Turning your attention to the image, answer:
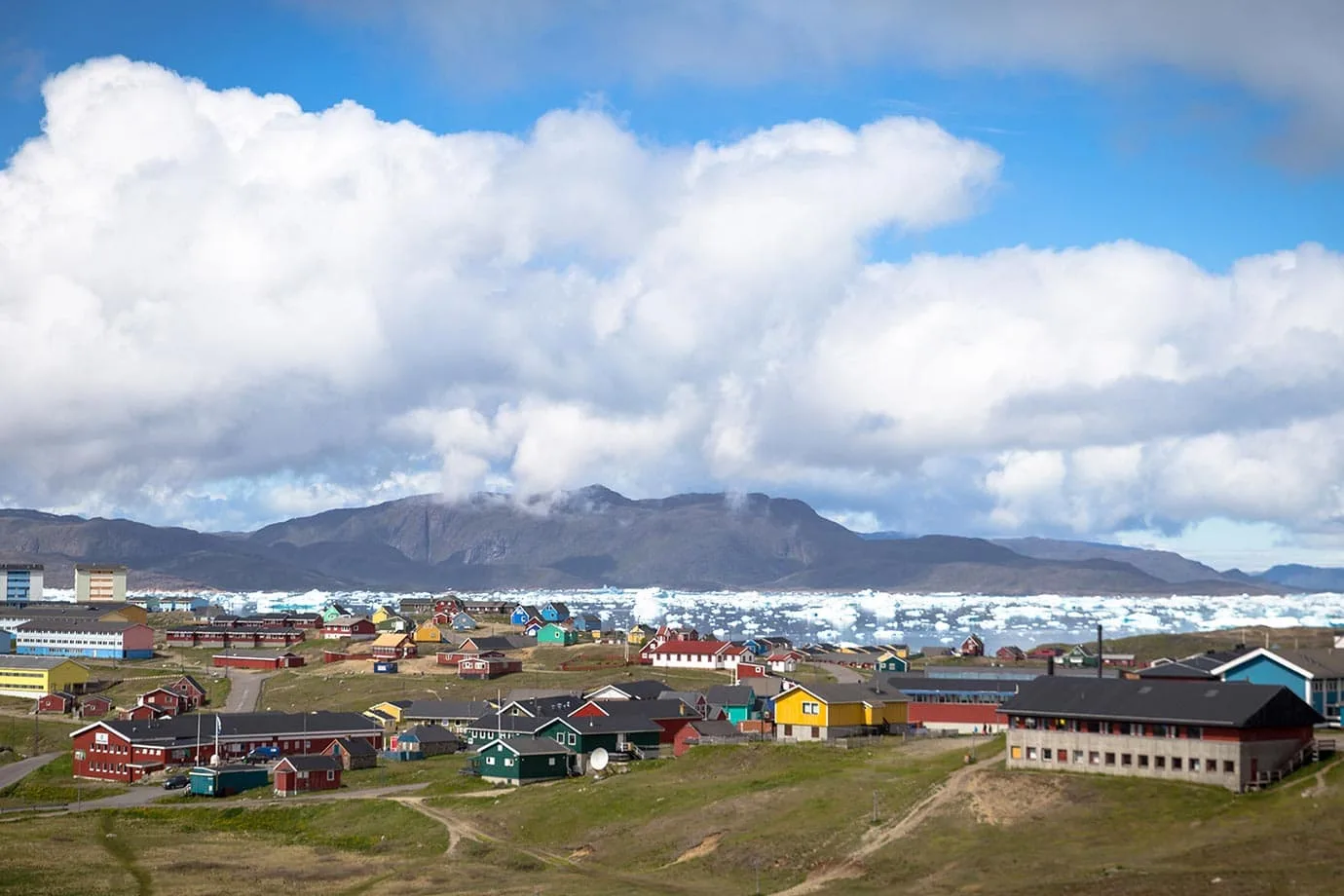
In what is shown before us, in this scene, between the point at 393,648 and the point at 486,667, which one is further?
the point at 393,648

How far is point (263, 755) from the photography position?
10981 cm

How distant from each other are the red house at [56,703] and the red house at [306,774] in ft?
195

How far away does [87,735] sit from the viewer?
112 m

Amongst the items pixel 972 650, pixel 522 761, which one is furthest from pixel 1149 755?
pixel 972 650

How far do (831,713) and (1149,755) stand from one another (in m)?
32.8

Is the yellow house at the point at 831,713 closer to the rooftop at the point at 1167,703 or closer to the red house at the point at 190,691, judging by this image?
the rooftop at the point at 1167,703

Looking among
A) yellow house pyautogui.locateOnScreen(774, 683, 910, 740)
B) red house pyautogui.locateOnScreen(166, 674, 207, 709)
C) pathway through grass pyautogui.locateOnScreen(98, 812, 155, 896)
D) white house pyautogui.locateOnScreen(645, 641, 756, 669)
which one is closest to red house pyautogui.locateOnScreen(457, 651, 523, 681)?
white house pyautogui.locateOnScreen(645, 641, 756, 669)

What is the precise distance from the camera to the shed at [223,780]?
97375mm

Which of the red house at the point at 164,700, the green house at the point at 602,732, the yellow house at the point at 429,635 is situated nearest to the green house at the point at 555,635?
the yellow house at the point at 429,635

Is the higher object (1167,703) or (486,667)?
(1167,703)

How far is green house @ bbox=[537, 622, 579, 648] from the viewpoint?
619ft

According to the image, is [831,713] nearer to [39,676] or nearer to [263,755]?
[263,755]

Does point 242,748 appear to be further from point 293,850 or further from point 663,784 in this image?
point 663,784

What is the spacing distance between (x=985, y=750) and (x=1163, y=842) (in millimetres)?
22031
